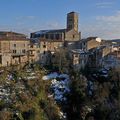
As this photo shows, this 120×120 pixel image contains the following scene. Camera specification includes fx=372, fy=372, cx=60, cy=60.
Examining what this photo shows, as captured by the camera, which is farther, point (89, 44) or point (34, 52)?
point (89, 44)

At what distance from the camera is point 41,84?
47562 mm

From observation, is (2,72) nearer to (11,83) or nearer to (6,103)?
(11,83)

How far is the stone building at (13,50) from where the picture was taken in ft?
178

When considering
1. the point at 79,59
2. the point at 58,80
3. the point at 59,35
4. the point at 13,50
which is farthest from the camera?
the point at 59,35

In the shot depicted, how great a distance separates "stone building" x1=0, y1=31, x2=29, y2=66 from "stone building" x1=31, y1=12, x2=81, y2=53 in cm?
337

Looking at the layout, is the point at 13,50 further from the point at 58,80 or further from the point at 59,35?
the point at 59,35

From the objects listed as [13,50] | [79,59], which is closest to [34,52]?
[13,50]

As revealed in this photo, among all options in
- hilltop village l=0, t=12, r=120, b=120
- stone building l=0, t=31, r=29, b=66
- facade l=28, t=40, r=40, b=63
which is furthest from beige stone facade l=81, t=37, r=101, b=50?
stone building l=0, t=31, r=29, b=66

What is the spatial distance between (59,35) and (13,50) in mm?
13687

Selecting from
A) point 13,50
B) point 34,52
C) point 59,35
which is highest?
point 59,35

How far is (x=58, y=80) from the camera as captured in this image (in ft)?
166

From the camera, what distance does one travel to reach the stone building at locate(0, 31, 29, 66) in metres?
54.4

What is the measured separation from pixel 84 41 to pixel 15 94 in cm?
2314

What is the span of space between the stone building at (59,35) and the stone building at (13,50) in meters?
3.37
